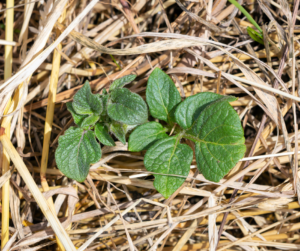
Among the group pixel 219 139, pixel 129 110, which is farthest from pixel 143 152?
pixel 219 139

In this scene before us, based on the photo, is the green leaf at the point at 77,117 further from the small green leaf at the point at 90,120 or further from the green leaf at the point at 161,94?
the green leaf at the point at 161,94

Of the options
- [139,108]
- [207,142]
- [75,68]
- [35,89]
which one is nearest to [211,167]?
[207,142]

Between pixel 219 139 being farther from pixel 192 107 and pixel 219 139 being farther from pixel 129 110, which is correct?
pixel 129 110

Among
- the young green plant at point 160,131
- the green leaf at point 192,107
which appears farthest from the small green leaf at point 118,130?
the green leaf at point 192,107

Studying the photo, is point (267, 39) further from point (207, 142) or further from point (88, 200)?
point (88, 200)

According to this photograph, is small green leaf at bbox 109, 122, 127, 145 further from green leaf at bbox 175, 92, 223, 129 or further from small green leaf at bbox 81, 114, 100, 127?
green leaf at bbox 175, 92, 223, 129
